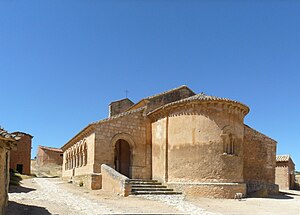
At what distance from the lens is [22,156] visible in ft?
109

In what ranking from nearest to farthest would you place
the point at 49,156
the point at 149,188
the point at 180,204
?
the point at 180,204 < the point at 149,188 < the point at 49,156

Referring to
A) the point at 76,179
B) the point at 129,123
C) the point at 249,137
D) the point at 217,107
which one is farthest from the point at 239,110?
the point at 76,179

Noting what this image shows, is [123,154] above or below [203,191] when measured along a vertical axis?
above

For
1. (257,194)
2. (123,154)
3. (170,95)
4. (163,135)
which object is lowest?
(257,194)

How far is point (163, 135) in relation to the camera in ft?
64.4

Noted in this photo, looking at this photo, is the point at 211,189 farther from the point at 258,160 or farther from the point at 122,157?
the point at 122,157

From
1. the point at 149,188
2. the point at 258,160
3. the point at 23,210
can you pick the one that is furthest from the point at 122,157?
the point at 23,210

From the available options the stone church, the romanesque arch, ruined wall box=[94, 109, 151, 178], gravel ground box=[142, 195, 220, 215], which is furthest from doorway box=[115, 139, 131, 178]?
gravel ground box=[142, 195, 220, 215]

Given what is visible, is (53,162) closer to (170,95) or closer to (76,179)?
(76,179)

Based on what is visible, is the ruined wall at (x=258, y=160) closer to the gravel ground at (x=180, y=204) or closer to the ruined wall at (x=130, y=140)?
the ruined wall at (x=130, y=140)

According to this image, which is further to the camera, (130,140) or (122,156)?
(122,156)

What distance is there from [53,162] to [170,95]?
27699 mm

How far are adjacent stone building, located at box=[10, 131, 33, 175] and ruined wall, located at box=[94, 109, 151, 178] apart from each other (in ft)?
55.1

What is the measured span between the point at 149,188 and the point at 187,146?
3.31m
